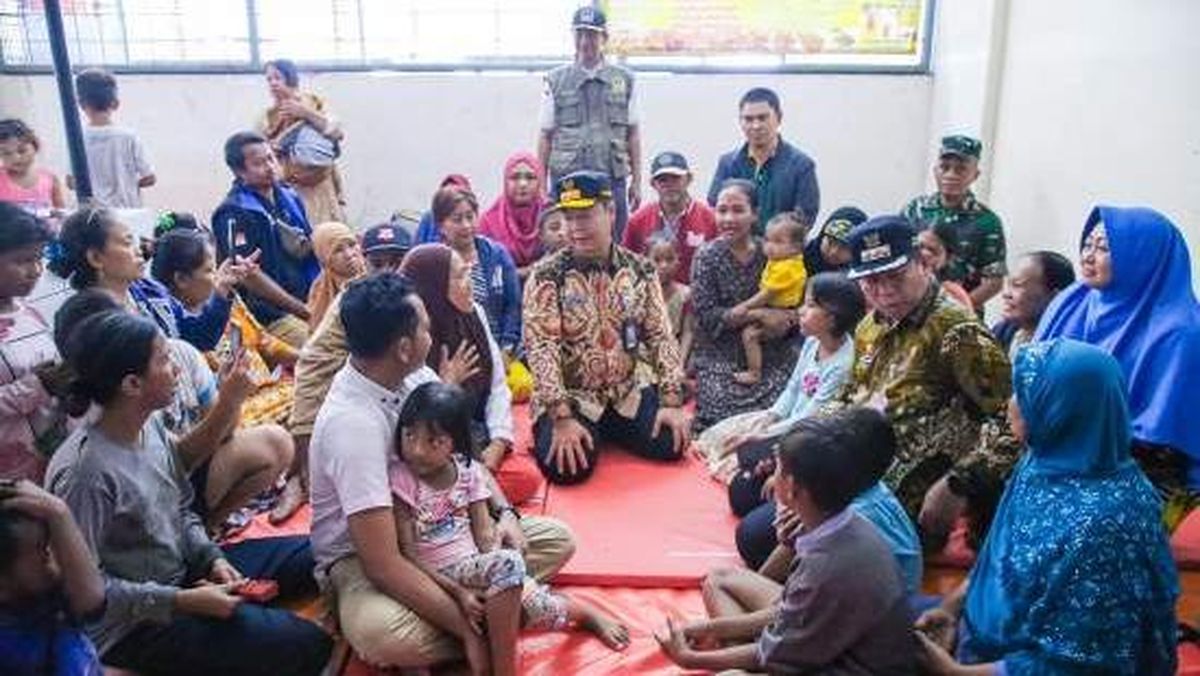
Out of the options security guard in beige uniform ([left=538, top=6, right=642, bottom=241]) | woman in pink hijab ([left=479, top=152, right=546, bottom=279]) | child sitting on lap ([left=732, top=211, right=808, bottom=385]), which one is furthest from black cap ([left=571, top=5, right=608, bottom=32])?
child sitting on lap ([left=732, top=211, right=808, bottom=385])

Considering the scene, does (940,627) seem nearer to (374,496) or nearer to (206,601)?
(374,496)

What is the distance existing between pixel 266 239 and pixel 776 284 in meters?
2.41

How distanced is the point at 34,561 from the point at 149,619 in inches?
16.7

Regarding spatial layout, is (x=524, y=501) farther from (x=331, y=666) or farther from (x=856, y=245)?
(x=856, y=245)

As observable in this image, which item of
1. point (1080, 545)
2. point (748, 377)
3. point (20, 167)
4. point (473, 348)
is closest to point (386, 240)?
point (473, 348)

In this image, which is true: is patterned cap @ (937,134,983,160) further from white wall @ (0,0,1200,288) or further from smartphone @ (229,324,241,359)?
smartphone @ (229,324,241,359)

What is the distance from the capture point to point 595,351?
12.5ft

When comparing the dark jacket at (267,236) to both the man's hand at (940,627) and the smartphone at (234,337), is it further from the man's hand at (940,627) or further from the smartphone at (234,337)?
the man's hand at (940,627)

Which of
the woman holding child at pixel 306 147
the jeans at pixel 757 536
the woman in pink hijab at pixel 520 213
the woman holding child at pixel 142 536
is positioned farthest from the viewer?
the woman holding child at pixel 306 147

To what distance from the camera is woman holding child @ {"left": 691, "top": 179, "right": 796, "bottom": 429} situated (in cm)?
419

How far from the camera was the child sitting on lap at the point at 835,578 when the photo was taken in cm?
190

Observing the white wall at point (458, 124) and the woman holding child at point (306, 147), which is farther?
the white wall at point (458, 124)

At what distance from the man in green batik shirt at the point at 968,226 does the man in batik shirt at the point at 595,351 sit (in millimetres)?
1426

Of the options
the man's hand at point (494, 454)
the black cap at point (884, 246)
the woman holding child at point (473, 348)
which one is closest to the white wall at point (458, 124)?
the woman holding child at point (473, 348)
